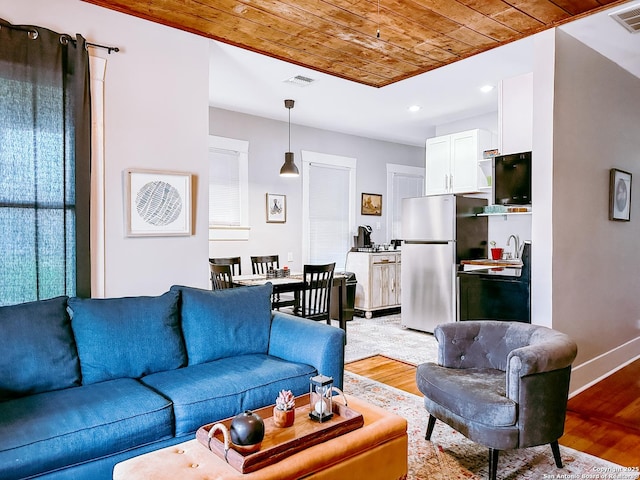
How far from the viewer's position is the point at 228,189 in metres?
→ 5.64

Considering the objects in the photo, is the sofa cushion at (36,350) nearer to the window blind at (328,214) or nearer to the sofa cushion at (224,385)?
the sofa cushion at (224,385)

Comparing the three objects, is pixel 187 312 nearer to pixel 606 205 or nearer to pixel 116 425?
pixel 116 425

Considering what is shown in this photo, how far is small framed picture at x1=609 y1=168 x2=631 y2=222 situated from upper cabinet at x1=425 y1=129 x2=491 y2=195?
5.15 feet

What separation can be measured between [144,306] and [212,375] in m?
0.58

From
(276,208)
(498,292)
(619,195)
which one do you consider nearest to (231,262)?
(276,208)

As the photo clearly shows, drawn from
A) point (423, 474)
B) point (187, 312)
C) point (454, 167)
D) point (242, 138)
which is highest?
point (242, 138)

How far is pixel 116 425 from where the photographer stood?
1.94 m

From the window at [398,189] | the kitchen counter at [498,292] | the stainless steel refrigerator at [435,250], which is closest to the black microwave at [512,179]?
the kitchen counter at [498,292]

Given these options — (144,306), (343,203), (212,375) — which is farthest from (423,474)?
(343,203)

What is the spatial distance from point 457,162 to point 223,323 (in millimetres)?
4066

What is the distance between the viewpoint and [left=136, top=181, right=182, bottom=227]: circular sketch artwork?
10.6 ft

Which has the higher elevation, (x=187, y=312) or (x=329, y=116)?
(x=329, y=116)

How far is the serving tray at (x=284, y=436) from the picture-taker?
5.14 ft

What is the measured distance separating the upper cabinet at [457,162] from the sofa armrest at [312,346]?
3.60m
